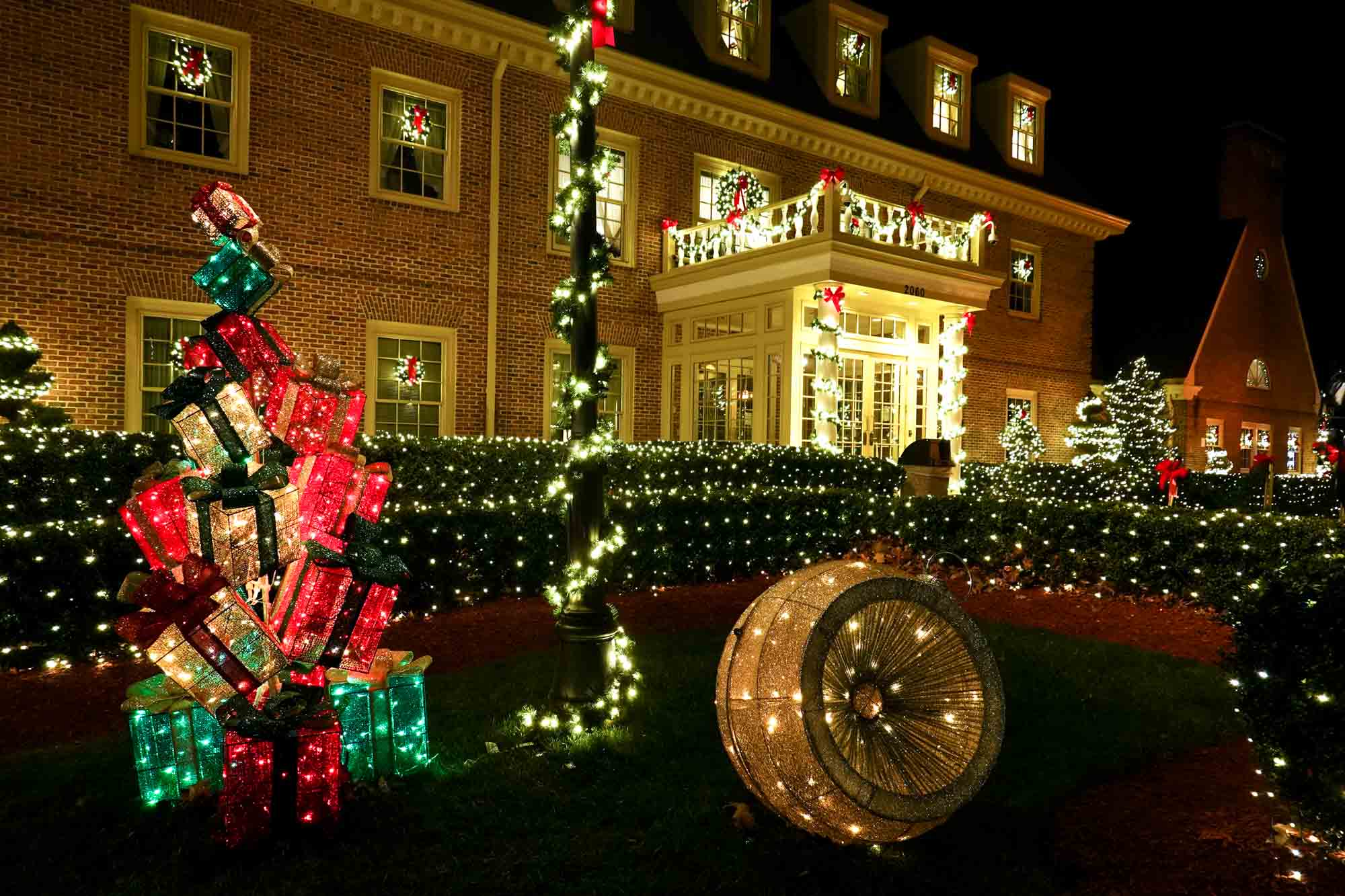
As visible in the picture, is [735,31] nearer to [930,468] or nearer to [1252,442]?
[930,468]

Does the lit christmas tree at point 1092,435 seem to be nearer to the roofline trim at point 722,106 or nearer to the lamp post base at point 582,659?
the roofline trim at point 722,106

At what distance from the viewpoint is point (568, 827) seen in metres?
3.62

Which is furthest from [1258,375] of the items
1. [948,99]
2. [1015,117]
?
[948,99]

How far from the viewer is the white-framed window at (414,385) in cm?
1306

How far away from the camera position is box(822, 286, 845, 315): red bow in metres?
13.4

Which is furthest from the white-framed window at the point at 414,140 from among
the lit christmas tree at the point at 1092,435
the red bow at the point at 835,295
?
the lit christmas tree at the point at 1092,435

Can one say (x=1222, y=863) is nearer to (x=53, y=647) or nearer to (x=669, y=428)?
(x=53, y=647)

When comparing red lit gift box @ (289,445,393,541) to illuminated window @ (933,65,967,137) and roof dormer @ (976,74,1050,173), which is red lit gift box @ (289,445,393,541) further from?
roof dormer @ (976,74,1050,173)

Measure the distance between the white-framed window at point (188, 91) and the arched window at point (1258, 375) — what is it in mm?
27544

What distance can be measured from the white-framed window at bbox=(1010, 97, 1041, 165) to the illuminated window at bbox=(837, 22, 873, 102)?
5.41 metres

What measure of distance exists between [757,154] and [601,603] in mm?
13916

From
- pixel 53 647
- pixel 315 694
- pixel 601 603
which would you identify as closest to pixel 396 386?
pixel 53 647

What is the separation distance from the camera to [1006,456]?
2023 cm

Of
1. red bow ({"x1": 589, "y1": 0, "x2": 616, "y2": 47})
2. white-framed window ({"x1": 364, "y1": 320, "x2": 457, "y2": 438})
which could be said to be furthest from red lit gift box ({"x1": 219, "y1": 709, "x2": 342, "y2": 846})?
white-framed window ({"x1": 364, "y1": 320, "x2": 457, "y2": 438})
